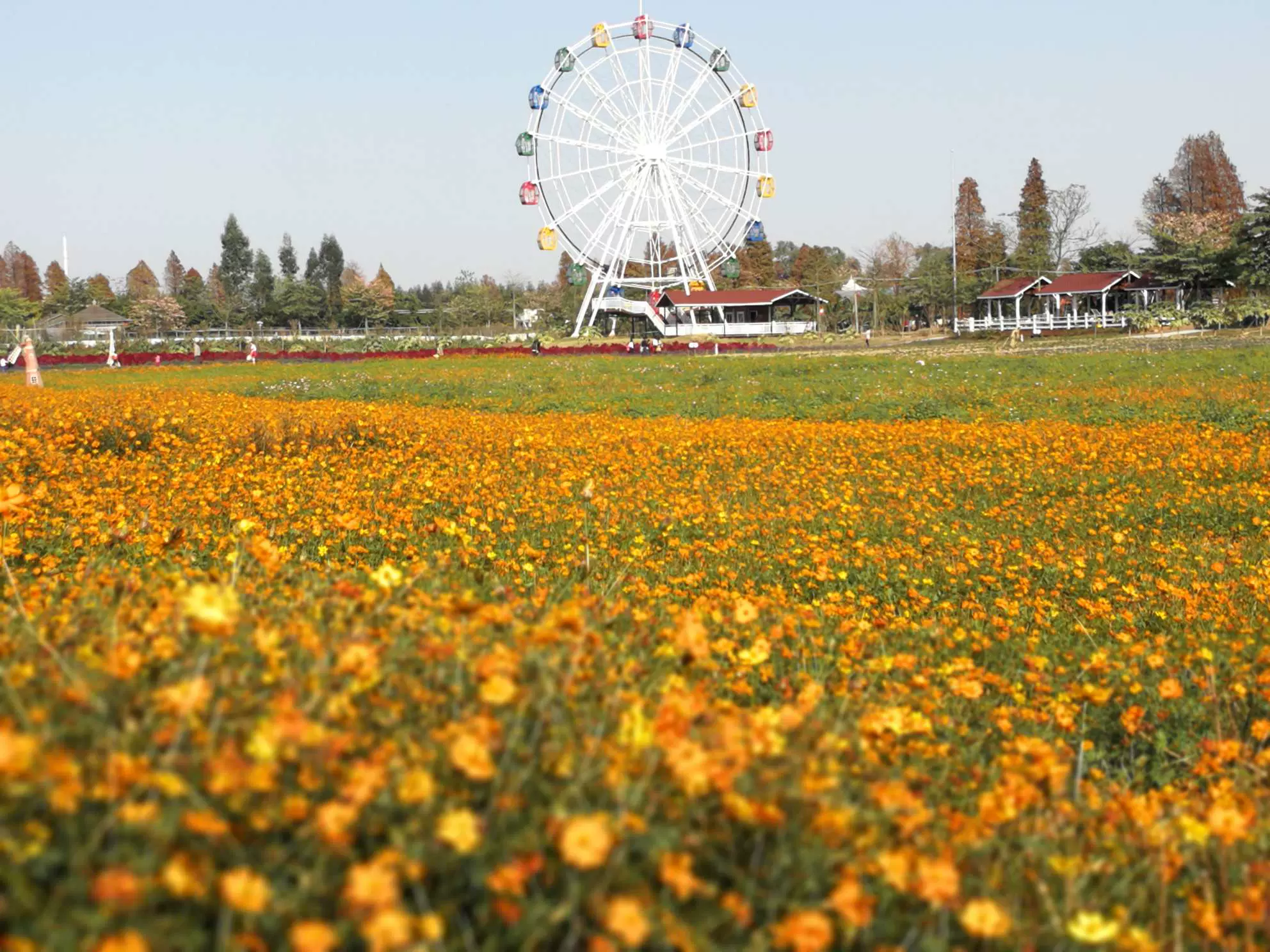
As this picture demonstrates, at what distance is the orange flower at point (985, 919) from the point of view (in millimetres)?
1495

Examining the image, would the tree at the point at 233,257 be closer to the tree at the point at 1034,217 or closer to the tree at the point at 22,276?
the tree at the point at 22,276

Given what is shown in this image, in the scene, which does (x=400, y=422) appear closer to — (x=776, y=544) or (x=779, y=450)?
(x=779, y=450)

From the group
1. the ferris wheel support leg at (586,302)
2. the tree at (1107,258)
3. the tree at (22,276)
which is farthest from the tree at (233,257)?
the tree at (1107,258)

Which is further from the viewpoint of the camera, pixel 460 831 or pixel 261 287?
pixel 261 287

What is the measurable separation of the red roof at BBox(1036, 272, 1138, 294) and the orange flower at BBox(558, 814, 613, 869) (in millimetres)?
48437

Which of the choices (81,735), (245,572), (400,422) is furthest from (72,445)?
(81,735)

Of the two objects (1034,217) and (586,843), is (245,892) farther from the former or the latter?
(1034,217)

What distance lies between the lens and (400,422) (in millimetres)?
10508

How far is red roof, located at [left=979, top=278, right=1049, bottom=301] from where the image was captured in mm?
→ 49375

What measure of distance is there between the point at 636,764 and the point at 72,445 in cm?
865

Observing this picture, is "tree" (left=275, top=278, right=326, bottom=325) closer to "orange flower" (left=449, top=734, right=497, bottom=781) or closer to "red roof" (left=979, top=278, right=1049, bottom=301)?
"red roof" (left=979, top=278, right=1049, bottom=301)

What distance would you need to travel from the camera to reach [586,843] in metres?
1.30

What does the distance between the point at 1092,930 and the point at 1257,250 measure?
4484 centimetres

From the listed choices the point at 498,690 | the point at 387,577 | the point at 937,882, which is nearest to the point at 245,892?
the point at 498,690
